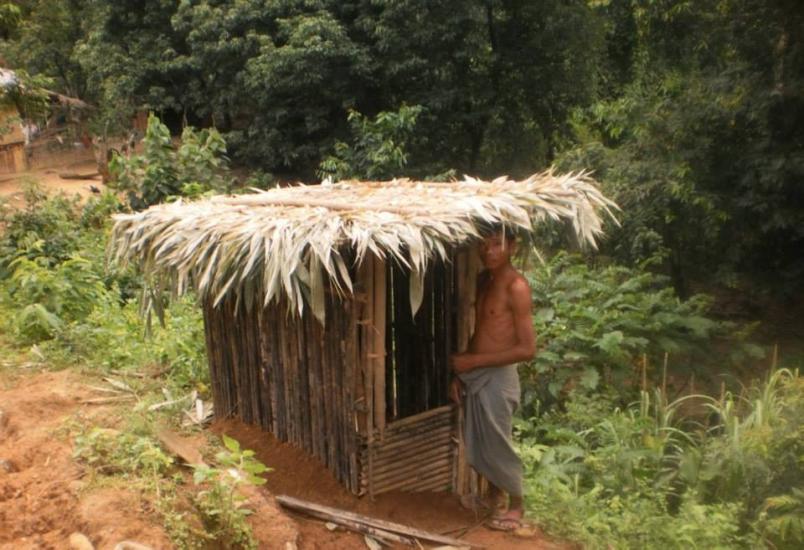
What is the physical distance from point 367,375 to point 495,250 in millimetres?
990

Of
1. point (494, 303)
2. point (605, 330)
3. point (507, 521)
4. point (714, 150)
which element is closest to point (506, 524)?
point (507, 521)

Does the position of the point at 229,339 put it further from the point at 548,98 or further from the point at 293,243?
the point at 548,98

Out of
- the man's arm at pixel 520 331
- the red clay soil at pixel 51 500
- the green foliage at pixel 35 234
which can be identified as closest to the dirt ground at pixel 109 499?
the red clay soil at pixel 51 500

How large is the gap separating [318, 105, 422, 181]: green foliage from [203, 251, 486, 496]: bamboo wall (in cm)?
864

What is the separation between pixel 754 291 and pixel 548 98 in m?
7.59

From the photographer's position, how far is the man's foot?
4426 millimetres

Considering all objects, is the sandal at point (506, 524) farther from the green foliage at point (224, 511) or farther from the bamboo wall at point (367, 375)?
the green foliage at point (224, 511)

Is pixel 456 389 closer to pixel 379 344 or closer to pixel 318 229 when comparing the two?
pixel 379 344

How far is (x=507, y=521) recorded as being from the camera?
445 centimetres

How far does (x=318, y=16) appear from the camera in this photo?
14.4 m

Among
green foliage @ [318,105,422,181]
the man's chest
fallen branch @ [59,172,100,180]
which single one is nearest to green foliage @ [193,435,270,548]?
the man's chest

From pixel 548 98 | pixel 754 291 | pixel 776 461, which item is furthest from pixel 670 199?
pixel 548 98

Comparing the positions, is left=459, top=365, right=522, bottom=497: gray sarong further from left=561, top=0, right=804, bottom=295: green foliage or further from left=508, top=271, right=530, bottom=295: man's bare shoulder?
left=561, top=0, right=804, bottom=295: green foliage

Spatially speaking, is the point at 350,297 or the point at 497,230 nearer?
the point at 350,297
